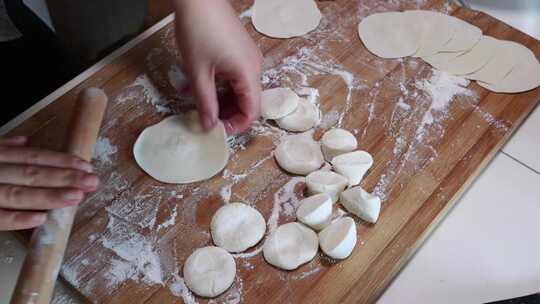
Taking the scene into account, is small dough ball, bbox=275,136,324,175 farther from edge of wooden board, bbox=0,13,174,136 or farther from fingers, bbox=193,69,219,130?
edge of wooden board, bbox=0,13,174,136

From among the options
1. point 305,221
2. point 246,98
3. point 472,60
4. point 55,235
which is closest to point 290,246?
point 305,221

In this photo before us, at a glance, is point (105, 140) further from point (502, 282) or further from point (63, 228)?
point (502, 282)

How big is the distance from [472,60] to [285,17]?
1.42 feet

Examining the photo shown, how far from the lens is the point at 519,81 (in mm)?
1150

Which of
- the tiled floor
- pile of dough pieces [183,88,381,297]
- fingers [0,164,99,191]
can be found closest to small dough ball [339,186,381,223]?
pile of dough pieces [183,88,381,297]

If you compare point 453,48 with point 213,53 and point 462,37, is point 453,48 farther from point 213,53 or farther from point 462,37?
point 213,53

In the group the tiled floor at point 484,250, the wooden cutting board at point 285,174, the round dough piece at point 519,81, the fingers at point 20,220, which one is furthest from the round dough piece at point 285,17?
the fingers at point 20,220

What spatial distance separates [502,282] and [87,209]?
29.0 inches

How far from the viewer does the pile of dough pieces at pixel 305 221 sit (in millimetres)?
888

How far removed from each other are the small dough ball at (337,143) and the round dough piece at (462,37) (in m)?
0.35

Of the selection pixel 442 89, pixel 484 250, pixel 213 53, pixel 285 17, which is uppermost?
pixel 213 53

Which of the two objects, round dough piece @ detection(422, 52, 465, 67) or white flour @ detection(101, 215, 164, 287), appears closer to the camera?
white flour @ detection(101, 215, 164, 287)

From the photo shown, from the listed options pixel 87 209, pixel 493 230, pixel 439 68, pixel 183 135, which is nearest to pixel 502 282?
pixel 493 230

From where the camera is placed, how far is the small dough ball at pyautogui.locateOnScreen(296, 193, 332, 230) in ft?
3.00
